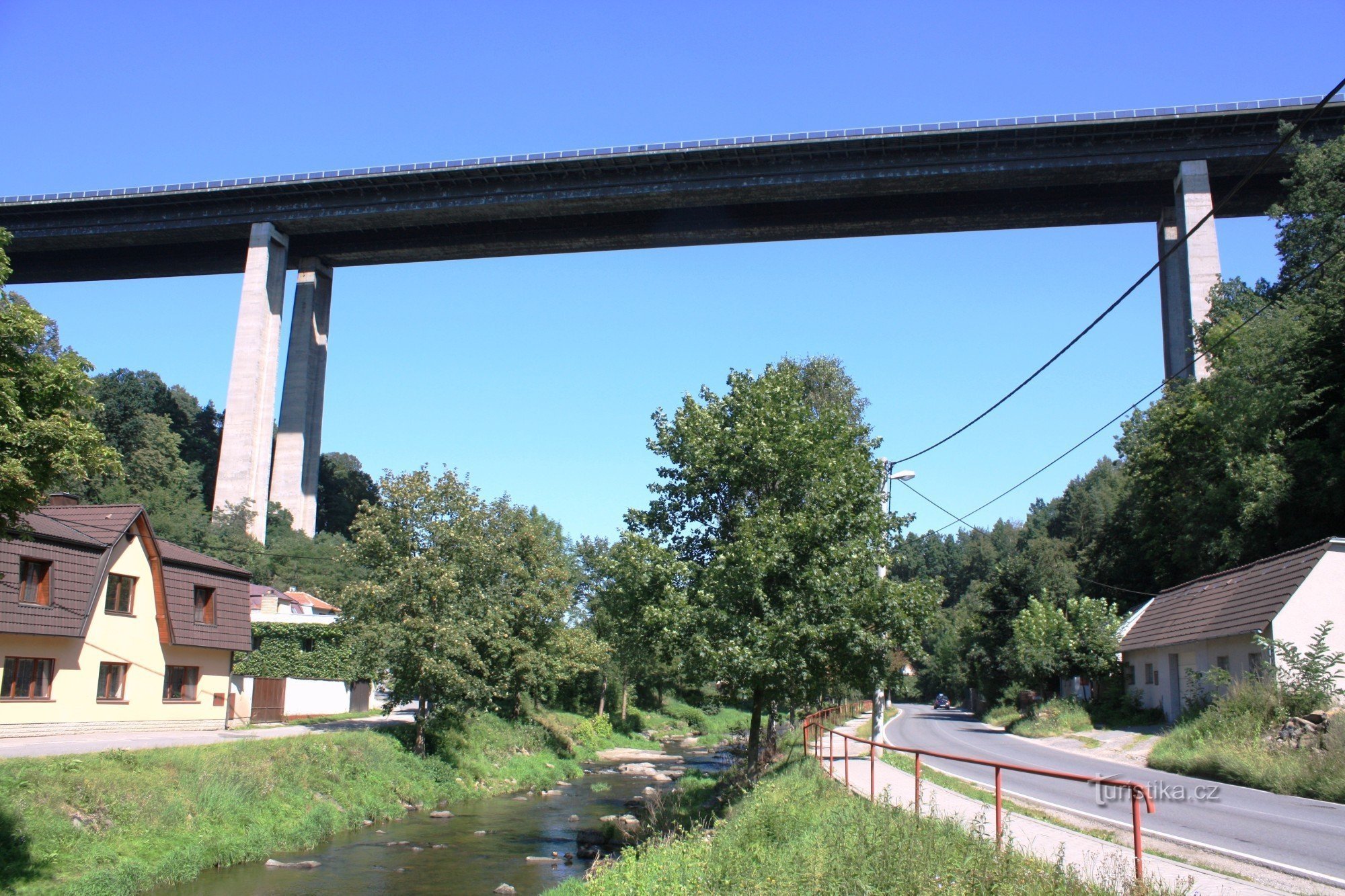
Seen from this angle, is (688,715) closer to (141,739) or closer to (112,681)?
(112,681)

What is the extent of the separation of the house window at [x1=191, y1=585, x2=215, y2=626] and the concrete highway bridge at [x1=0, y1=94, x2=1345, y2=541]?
32.4 m

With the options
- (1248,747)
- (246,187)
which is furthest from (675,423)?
(246,187)

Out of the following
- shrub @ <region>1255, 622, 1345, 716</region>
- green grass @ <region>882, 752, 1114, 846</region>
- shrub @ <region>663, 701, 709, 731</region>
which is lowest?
shrub @ <region>663, 701, 709, 731</region>

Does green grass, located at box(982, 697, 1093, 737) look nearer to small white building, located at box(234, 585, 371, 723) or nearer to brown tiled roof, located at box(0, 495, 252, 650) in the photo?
small white building, located at box(234, 585, 371, 723)

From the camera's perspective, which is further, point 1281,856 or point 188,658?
point 188,658

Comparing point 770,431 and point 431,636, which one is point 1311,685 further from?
point 431,636

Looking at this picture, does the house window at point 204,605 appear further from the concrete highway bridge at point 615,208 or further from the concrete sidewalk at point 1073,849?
the concrete highway bridge at point 615,208

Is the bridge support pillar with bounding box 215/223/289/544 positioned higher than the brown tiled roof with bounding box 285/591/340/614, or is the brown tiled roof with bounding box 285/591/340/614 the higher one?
the bridge support pillar with bounding box 215/223/289/544

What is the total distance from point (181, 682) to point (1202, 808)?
32.5 meters

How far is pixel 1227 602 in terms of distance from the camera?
30.3 m

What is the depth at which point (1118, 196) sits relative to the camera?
65.9 meters

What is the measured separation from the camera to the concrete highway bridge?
59.4m

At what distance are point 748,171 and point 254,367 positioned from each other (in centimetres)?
3906

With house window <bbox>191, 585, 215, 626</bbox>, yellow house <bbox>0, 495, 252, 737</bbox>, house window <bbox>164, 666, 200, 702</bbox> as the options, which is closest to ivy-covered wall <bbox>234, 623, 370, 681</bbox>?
yellow house <bbox>0, 495, 252, 737</bbox>
